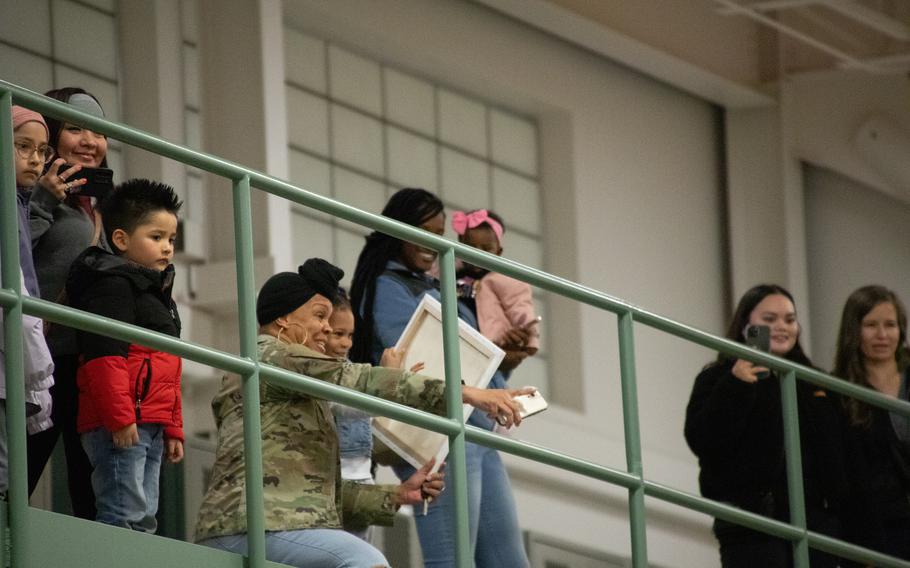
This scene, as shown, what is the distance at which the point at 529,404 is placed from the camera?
246 inches

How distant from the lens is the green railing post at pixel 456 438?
5.99 m

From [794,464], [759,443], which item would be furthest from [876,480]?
[759,443]

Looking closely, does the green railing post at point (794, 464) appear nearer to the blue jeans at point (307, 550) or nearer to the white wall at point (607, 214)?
the blue jeans at point (307, 550)

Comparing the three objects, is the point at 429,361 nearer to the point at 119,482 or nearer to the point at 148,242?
the point at 148,242

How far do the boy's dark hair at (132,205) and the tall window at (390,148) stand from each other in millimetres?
5147

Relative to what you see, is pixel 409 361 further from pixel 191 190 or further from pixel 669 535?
pixel 669 535

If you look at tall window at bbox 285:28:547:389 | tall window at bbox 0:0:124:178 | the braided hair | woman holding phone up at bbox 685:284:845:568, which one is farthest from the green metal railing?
tall window at bbox 285:28:547:389

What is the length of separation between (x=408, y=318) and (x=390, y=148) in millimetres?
5145

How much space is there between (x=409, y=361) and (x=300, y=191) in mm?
1075

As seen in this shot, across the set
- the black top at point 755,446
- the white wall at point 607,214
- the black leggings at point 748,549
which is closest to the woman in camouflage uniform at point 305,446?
the black top at point 755,446

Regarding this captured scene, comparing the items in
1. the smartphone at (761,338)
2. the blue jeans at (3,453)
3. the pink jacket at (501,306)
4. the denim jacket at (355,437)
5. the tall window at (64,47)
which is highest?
the tall window at (64,47)

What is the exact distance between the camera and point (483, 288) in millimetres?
7781

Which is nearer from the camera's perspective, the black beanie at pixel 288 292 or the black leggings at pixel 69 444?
the black leggings at pixel 69 444

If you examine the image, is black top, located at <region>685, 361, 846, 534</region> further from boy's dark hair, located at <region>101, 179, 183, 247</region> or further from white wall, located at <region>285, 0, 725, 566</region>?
white wall, located at <region>285, 0, 725, 566</region>
